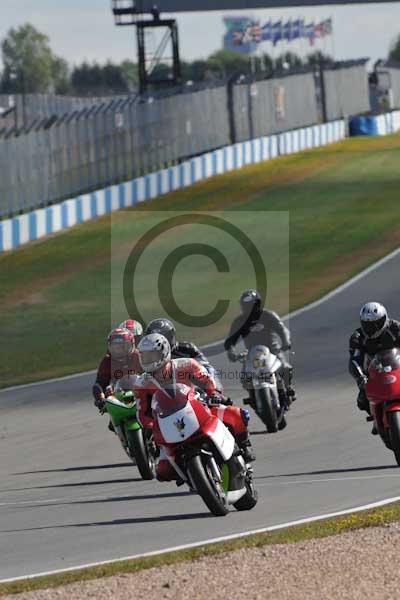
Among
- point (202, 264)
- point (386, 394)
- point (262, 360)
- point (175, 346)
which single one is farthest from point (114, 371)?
point (202, 264)

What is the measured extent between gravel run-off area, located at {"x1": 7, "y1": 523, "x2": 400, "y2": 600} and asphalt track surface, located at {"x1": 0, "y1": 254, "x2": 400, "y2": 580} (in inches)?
33.7

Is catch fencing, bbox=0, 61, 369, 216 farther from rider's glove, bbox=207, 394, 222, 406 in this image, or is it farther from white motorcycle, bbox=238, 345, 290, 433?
rider's glove, bbox=207, 394, 222, 406

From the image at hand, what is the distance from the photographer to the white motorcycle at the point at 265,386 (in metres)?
16.6

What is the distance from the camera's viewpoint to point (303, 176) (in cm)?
5412

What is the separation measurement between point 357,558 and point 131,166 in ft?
137

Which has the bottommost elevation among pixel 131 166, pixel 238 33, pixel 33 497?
pixel 33 497

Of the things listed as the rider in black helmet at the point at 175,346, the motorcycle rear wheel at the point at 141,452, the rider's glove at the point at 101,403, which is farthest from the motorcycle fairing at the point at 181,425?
the rider's glove at the point at 101,403

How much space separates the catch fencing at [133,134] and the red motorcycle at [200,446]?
95.0ft

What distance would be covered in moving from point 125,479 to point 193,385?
8.54 ft

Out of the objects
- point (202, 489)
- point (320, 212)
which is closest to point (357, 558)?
point (202, 489)

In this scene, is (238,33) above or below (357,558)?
above

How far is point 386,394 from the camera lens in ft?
44.1

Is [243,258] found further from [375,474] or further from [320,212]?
[375,474]

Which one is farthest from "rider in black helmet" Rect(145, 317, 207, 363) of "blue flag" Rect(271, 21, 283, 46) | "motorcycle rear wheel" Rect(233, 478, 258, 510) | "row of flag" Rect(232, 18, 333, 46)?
"blue flag" Rect(271, 21, 283, 46)
